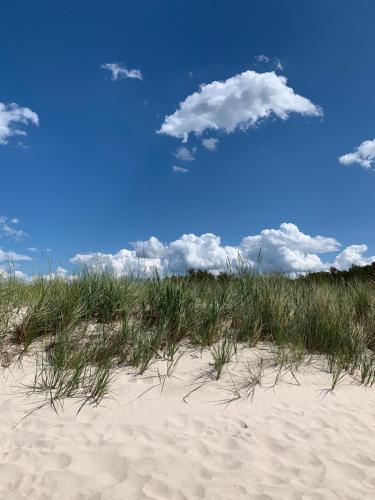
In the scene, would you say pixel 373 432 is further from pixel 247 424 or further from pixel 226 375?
pixel 226 375

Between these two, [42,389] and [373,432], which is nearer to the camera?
[373,432]

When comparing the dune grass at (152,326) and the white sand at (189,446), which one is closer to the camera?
the white sand at (189,446)

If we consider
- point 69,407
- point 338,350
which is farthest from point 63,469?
point 338,350

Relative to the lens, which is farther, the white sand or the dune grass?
the dune grass

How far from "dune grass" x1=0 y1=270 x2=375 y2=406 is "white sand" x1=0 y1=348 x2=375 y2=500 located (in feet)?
1.22

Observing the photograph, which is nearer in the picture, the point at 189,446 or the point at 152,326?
the point at 189,446

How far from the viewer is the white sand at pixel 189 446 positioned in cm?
356

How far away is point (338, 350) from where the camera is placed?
6.48 metres

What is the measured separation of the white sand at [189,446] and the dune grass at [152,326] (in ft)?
Result: 1.22

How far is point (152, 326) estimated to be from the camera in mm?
6758

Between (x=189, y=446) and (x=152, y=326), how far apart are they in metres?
2.82

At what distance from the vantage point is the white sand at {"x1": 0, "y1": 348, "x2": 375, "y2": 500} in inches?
140

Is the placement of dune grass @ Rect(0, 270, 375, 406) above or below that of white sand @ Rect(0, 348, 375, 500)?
above

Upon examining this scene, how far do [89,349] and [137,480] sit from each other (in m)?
2.44
